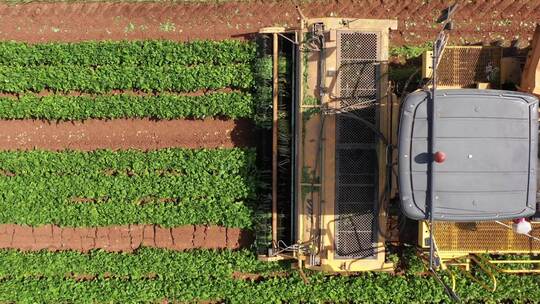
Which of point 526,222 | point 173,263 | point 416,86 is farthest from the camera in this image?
point 173,263

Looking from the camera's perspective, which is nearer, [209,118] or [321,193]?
[321,193]

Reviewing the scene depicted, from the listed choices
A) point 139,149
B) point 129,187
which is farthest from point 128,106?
point 129,187

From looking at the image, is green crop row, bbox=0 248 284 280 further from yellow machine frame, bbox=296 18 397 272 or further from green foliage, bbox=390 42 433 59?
green foliage, bbox=390 42 433 59

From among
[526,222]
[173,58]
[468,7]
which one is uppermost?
[468,7]

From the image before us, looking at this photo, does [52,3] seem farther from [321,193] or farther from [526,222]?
[526,222]

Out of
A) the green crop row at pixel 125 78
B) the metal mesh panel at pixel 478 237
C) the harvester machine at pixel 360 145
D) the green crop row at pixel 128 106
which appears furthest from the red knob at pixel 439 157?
the green crop row at pixel 125 78

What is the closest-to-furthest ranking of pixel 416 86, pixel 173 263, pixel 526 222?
pixel 526 222
pixel 416 86
pixel 173 263

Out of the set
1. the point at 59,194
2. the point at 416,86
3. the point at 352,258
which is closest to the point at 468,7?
the point at 416,86

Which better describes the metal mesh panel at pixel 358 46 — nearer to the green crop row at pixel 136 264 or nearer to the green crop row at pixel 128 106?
the green crop row at pixel 128 106
